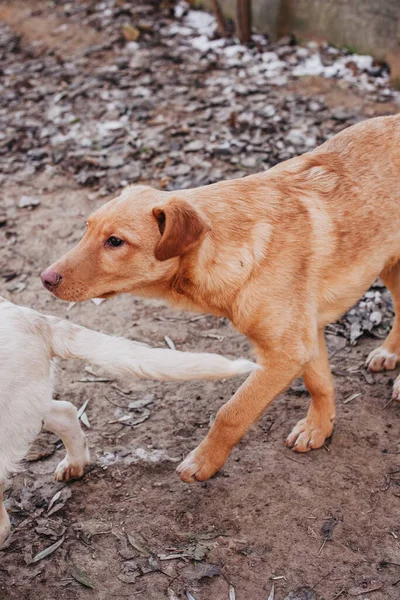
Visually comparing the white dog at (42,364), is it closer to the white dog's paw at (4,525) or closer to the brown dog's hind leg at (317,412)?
the white dog's paw at (4,525)

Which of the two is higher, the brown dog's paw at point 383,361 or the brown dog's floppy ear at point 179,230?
the brown dog's floppy ear at point 179,230

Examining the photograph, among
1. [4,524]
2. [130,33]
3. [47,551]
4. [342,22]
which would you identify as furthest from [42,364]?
[130,33]

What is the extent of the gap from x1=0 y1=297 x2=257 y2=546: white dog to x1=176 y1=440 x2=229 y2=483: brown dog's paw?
0.90 metres

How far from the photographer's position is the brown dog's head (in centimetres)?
349

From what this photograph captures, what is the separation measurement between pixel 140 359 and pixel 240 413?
87cm

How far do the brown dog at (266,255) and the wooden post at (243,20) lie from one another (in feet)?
18.5

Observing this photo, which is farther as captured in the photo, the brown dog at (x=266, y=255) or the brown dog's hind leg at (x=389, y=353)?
the brown dog's hind leg at (x=389, y=353)

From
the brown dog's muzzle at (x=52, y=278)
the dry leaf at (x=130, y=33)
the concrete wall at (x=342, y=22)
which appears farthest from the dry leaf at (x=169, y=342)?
the dry leaf at (x=130, y=33)

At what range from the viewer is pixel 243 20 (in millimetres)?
9039

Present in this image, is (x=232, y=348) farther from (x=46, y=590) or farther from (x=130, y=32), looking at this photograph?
(x=130, y=32)

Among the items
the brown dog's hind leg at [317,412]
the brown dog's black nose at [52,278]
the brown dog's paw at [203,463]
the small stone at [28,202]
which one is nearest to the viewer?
the brown dog's black nose at [52,278]

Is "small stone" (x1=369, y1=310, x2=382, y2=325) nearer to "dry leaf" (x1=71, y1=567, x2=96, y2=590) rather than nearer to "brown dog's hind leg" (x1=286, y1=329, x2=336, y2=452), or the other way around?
"brown dog's hind leg" (x1=286, y1=329, x2=336, y2=452)

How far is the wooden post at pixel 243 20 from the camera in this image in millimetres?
8914

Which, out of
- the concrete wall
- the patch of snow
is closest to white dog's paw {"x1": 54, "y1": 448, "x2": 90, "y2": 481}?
the concrete wall
